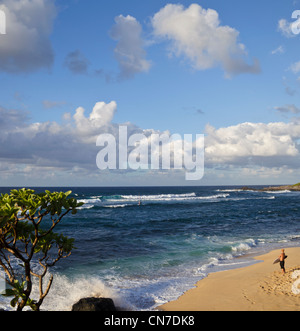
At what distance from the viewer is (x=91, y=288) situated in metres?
12.5

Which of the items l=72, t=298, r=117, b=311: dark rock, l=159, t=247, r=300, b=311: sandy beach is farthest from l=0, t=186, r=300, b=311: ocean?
l=72, t=298, r=117, b=311: dark rock

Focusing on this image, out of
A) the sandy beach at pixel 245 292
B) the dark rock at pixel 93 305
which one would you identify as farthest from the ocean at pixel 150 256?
the dark rock at pixel 93 305

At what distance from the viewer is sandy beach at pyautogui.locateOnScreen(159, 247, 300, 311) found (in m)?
10.2

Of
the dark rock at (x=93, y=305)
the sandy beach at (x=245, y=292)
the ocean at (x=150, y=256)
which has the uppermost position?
the dark rock at (x=93, y=305)

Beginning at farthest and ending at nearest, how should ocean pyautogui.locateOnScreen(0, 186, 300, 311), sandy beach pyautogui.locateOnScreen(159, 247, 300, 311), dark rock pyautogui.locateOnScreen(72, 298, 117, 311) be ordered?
ocean pyautogui.locateOnScreen(0, 186, 300, 311)
sandy beach pyautogui.locateOnScreen(159, 247, 300, 311)
dark rock pyautogui.locateOnScreen(72, 298, 117, 311)

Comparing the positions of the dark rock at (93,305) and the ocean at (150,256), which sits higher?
the dark rock at (93,305)

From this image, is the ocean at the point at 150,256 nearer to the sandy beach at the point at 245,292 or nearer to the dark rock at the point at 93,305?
the sandy beach at the point at 245,292

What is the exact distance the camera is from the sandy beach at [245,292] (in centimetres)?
1020

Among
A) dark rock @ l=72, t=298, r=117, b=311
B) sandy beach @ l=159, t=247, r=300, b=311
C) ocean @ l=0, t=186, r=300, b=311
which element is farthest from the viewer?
ocean @ l=0, t=186, r=300, b=311

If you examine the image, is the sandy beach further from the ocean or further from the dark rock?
the dark rock

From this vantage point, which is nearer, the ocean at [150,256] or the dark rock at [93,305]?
the dark rock at [93,305]
